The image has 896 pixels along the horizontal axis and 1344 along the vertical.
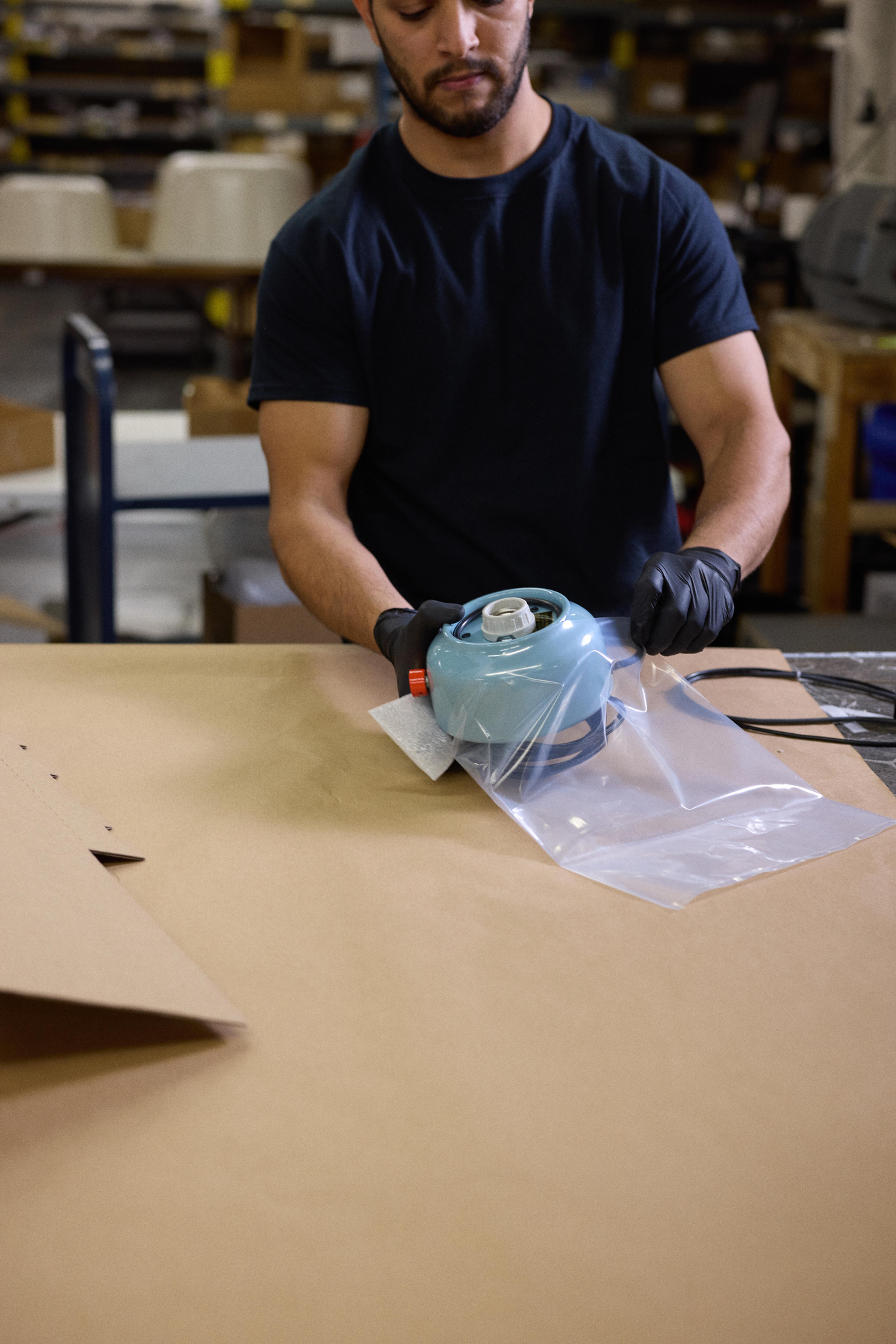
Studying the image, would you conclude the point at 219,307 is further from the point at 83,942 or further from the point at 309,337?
the point at 83,942

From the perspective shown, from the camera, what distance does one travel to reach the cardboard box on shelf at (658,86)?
231 inches

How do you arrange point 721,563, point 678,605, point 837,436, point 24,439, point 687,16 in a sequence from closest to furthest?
point 678,605 < point 721,563 < point 24,439 < point 837,436 < point 687,16

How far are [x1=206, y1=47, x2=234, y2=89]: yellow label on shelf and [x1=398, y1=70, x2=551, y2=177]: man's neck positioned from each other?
493 centimetres

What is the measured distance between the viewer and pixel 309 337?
1267mm

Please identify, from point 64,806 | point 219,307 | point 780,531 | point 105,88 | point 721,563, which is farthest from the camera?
point 105,88

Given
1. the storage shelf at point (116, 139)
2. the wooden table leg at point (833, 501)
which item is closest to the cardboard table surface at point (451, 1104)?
the wooden table leg at point (833, 501)

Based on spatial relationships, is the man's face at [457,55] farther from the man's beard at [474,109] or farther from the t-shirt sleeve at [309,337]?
the t-shirt sleeve at [309,337]

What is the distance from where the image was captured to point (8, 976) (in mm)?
527

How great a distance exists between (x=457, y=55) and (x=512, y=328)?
270 mm

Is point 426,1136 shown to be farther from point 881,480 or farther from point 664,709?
point 881,480

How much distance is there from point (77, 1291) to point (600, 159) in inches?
47.0

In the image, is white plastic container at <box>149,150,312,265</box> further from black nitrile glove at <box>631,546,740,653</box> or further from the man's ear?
black nitrile glove at <box>631,546,740,653</box>

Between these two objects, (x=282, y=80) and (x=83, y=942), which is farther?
(x=282, y=80)

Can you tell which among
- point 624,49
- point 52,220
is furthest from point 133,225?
point 624,49
